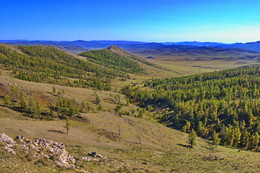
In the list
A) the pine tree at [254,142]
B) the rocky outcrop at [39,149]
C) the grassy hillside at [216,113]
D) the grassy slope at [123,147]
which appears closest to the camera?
the rocky outcrop at [39,149]

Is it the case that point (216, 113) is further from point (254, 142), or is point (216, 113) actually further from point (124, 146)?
point (124, 146)

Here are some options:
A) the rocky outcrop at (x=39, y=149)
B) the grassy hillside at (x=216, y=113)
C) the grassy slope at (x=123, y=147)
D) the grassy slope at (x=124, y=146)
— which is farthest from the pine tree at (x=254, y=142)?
the rocky outcrop at (x=39, y=149)

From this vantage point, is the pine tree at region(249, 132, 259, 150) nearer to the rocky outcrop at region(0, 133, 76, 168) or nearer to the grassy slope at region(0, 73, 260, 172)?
the grassy slope at region(0, 73, 260, 172)

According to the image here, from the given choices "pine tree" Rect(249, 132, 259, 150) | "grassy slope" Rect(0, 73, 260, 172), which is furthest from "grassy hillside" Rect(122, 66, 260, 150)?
"grassy slope" Rect(0, 73, 260, 172)

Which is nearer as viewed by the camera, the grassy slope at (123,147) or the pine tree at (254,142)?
the grassy slope at (123,147)

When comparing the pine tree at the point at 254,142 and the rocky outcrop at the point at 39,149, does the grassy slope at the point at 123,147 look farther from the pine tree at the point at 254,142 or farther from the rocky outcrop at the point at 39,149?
the pine tree at the point at 254,142

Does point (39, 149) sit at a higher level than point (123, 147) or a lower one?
higher

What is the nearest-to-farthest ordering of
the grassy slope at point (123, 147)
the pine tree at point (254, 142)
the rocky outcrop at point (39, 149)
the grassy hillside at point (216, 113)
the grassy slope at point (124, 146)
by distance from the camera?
the rocky outcrop at point (39, 149) < the grassy slope at point (123, 147) < the grassy slope at point (124, 146) < the pine tree at point (254, 142) < the grassy hillside at point (216, 113)

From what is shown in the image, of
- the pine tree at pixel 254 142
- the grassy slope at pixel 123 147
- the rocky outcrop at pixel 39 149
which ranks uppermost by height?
the rocky outcrop at pixel 39 149

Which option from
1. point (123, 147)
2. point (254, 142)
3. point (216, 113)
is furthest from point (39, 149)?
point (216, 113)
